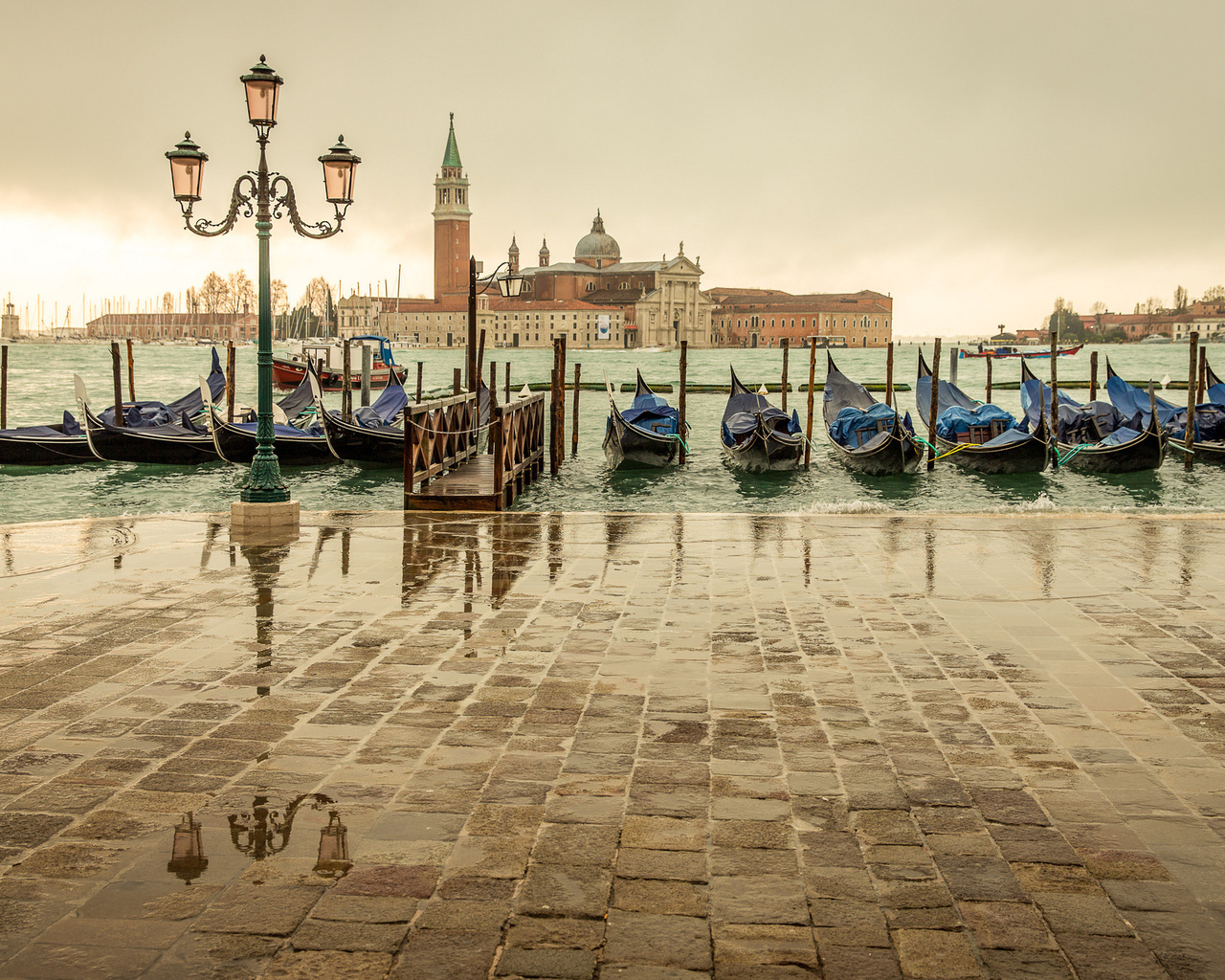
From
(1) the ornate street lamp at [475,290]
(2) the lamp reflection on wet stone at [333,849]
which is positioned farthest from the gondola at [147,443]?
(2) the lamp reflection on wet stone at [333,849]

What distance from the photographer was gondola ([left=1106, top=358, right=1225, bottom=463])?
65.9 feet

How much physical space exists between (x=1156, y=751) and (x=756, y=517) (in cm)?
543

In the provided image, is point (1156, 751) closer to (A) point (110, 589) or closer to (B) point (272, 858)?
(B) point (272, 858)

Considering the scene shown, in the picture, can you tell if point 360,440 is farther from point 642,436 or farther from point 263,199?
point 263,199

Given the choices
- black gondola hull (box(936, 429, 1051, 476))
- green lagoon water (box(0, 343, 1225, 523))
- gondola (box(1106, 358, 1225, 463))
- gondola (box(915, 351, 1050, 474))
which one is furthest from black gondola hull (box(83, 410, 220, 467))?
gondola (box(1106, 358, 1225, 463))

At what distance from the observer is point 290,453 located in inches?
782

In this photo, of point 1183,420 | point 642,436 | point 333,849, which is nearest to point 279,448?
point 642,436

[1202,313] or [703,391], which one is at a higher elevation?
[1202,313]

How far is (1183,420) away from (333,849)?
22.1 meters

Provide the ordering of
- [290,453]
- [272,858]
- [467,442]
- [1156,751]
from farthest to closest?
[290,453]
[467,442]
[1156,751]
[272,858]

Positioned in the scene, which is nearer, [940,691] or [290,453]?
[940,691]

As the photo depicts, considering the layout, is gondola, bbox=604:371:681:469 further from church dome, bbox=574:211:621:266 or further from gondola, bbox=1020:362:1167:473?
church dome, bbox=574:211:621:266

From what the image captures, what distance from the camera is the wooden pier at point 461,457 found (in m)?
9.50

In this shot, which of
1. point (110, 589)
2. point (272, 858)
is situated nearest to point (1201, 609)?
point (272, 858)
